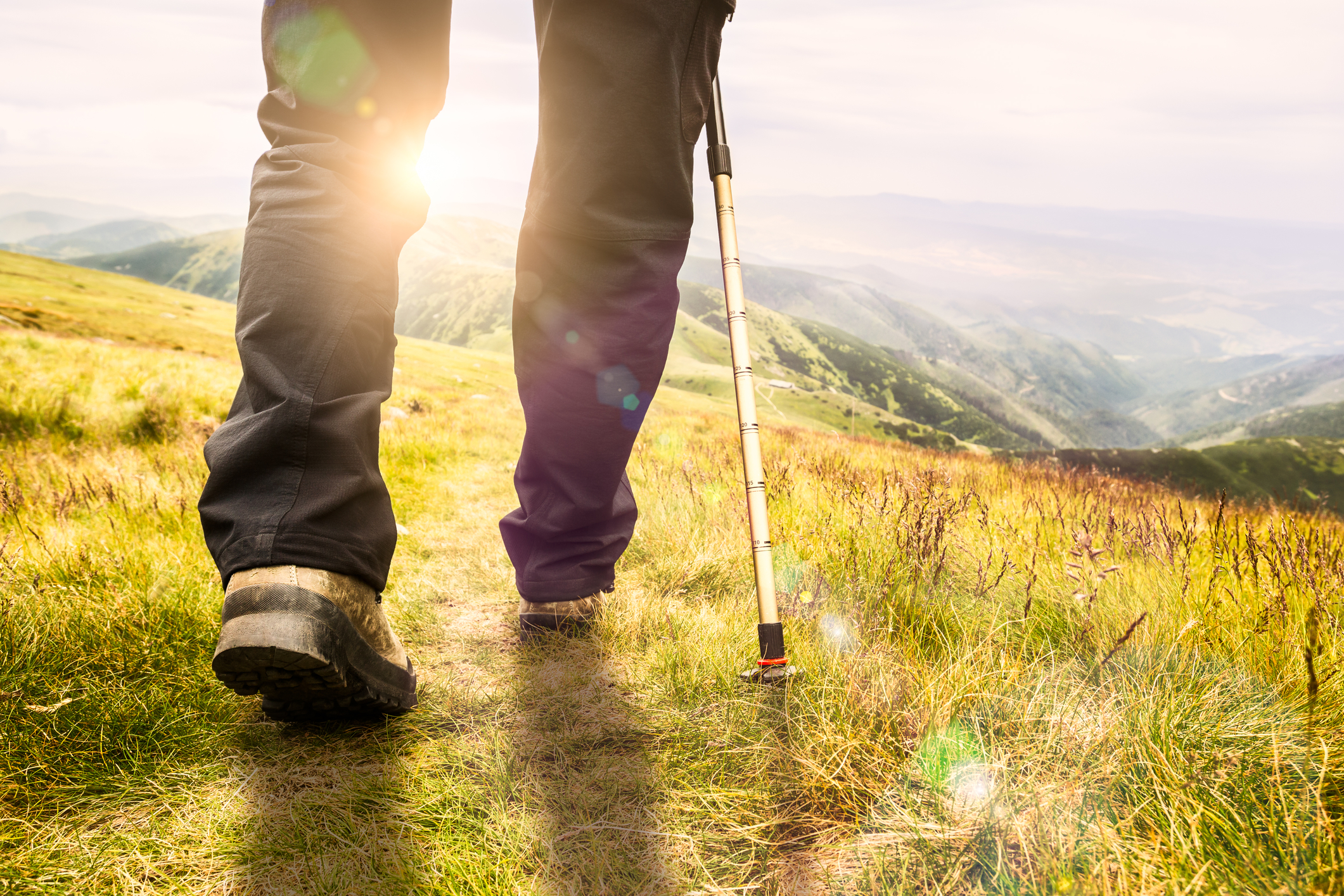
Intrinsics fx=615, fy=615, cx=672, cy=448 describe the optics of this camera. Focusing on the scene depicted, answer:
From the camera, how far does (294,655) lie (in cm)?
135

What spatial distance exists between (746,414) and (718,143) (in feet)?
3.33

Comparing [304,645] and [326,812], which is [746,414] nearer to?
[304,645]

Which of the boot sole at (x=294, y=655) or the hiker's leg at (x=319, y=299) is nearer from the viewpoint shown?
the boot sole at (x=294, y=655)

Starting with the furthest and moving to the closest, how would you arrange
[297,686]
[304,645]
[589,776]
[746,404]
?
[746,404] < [589,776] < [297,686] < [304,645]

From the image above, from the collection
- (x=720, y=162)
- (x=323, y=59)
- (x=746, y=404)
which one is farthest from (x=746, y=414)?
(x=323, y=59)

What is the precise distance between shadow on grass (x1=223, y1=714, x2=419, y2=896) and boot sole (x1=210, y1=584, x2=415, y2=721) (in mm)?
112

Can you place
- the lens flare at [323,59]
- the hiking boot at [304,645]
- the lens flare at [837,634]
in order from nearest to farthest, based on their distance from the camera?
the hiking boot at [304,645] → the lens flare at [323,59] → the lens flare at [837,634]

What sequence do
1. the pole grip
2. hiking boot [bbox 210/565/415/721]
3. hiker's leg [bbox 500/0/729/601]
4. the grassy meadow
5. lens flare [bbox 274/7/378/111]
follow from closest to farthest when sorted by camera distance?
the grassy meadow
hiking boot [bbox 210/565/415/721]
lens flare [bbox 274/7/378/111]
hiker's leg [bbox 500/0/729/601]
the pole grip

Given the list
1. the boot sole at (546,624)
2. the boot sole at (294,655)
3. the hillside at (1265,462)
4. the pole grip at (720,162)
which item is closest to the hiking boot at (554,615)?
the boot sole at (546,624)

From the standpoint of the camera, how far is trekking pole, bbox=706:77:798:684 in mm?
1839

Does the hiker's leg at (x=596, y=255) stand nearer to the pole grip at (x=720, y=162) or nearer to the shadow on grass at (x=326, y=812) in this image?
the pole grip at (x=720, y=162)

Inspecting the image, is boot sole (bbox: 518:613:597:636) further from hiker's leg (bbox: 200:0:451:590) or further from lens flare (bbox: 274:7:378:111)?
lens flare (bbox: 274:7:378:111)

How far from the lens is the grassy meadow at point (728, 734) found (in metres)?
1.23

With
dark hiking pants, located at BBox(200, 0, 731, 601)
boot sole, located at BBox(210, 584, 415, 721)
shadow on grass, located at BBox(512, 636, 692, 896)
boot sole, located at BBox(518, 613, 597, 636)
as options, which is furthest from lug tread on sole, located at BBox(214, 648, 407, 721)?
boot sole, located at BBox(518, 613, 597, 636)
